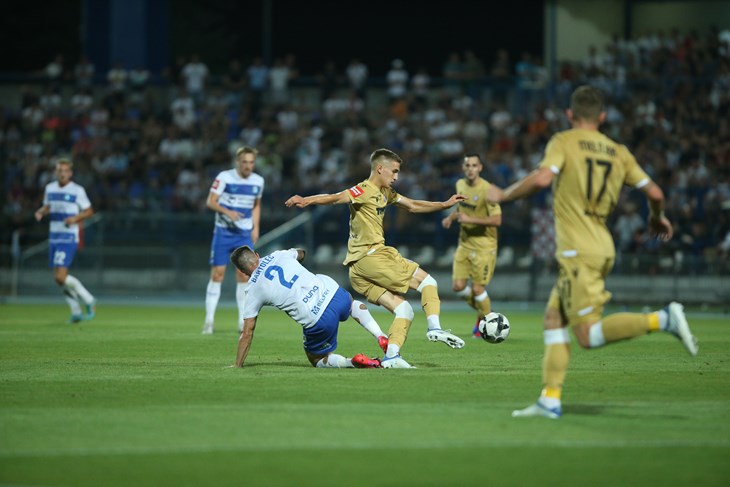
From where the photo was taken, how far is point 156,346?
1551 centimetres

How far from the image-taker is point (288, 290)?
1193cm

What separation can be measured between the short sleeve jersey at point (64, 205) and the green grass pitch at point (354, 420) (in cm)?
572

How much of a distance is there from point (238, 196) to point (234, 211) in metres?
0.24

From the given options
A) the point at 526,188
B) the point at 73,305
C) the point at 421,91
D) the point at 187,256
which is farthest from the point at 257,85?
the point at 526,188

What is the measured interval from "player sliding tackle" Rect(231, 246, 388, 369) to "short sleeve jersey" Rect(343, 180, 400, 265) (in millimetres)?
927

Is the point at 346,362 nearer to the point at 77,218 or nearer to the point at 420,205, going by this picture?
the point at 420,205

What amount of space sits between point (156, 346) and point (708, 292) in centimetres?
1440

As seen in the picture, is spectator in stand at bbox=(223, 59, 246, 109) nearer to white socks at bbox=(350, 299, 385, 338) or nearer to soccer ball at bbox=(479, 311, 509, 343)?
soccer ball at bbox=(479, 311, 509, 343)

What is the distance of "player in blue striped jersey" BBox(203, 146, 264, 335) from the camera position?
57.4 ft

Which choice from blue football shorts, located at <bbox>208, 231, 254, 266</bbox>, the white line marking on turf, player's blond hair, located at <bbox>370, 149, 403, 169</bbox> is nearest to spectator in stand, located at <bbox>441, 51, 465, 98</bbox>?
blue football shorts, located at <bbox>208, 231, 254, 266</bbox>

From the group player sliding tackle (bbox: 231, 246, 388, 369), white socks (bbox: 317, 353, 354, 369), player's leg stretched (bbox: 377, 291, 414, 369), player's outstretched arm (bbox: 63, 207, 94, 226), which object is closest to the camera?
player sliding tackle (bbox: 231, 246, 388, 369)

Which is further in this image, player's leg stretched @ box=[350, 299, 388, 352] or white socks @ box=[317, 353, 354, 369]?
player's leg stretched @ box=[350, 299, 388, 352]

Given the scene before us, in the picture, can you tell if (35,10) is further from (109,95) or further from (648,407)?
(648,407)

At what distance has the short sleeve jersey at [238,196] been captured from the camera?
57.8 feet
